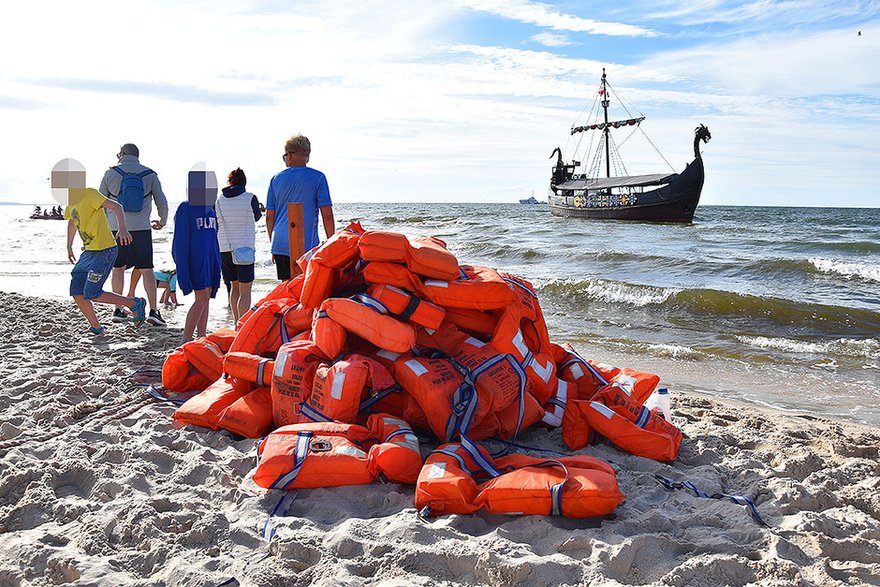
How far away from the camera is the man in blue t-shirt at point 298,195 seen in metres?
5.59

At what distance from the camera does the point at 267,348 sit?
4156 mm

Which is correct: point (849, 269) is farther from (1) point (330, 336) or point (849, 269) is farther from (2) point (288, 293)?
(1) point (330, 336)

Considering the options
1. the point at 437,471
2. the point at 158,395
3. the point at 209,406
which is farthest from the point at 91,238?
the point at 437,471

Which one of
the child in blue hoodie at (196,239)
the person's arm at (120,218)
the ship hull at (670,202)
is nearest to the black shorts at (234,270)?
the child in blue hoodie at (196,239)

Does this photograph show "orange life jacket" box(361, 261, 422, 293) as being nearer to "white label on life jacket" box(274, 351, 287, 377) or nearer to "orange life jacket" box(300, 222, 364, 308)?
"orange life jacket" box(300, 222, 364, 308)

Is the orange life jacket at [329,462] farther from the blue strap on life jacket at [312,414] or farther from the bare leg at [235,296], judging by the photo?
the bare leg at [235,296]

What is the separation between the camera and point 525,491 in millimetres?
2764

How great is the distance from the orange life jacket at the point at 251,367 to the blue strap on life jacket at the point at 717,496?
2.17m

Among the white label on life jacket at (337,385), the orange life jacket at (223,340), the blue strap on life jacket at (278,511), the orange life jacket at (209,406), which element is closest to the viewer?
the blue strap on life jacket at (278,511)

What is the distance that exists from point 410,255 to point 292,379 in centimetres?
95

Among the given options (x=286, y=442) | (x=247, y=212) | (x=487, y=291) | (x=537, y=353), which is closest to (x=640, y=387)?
(x=537, y=353)

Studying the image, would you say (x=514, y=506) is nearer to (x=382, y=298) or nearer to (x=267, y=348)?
(x=382, y=298)

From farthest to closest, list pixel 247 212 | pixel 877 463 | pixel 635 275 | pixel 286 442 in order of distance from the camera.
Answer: pixel 635 275 → pixel 247 212 → pixel 877 463 → pixel 286 442

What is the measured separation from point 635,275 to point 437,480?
12029mm
